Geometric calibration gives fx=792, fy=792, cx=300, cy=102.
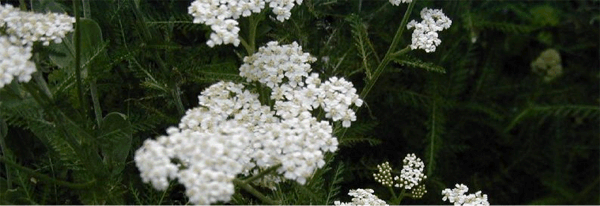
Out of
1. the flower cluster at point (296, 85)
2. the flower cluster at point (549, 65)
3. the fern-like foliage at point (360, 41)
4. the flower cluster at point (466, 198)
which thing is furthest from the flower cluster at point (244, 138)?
the flower cluster at point (549, 65)

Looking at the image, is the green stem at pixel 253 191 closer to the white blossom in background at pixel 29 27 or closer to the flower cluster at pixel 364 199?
the flower cluster at pixel 364 199

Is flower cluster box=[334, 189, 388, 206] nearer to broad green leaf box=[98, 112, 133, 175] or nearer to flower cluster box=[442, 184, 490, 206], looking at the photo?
flower cluster box=[442, 184, 490, 206]

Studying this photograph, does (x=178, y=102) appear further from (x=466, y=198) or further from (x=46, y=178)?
(x=466, y=198)

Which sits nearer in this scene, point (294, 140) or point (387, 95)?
point (294, 140)

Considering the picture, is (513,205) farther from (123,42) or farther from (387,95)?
(123,42)

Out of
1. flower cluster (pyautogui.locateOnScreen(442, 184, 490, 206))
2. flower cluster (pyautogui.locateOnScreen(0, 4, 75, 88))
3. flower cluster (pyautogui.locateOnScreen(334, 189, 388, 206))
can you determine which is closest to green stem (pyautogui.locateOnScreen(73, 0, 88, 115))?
flower cluster (pyautogui.locateOnScreen(0, 4, 75, 88))

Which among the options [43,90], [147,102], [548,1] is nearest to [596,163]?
[548,1]
